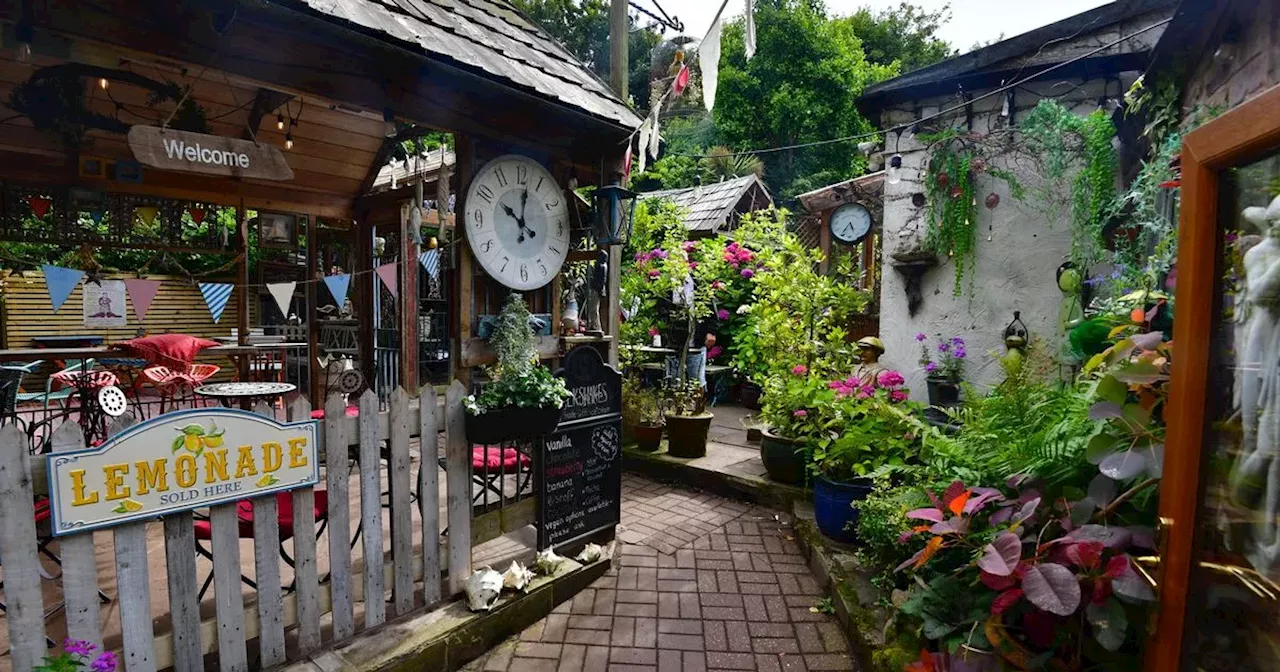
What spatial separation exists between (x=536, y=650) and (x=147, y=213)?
5.42 metres

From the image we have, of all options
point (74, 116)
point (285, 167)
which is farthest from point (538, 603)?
point (74, 116)

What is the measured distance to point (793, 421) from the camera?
15.2 ft

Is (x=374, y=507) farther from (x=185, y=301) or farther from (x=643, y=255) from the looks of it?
(x=185, y=301)

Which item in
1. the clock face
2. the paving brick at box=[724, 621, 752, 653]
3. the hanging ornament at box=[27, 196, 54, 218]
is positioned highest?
the hanging ornament at box=[27, 196, 54, 218]

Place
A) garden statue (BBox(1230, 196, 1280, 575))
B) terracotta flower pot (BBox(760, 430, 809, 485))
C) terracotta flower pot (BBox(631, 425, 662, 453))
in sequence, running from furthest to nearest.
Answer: terracotta flower pot (BBox(631, 425, 662, 453)) → terracotta flower pot (BBox(760, 430, 809, 485)) → garden statue (BBox(1230, 196, 1280, 575))

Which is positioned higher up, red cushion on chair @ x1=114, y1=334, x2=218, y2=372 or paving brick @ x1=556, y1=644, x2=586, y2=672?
red cushion on chair @ x1=114, y1=334, x2=218, y2=372

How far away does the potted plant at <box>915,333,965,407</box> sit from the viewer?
5200mm

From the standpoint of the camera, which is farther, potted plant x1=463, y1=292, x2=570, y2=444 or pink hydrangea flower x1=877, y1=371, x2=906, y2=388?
pink hydrangea flower x1=877, y1=371, x2=906, y2=388

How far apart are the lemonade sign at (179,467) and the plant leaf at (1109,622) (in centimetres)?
Answer: 272

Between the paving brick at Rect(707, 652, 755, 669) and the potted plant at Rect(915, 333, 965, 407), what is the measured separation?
10.9ft

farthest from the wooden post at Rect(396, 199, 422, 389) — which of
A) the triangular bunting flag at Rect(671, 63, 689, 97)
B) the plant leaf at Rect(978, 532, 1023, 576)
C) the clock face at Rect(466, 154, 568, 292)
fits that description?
the plant leaf at Rect(978, 532, 1023, 576)

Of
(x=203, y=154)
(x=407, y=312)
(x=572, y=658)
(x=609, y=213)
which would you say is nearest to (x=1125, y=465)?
(x=572, y=658)

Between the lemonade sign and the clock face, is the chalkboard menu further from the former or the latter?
the lemonade sign

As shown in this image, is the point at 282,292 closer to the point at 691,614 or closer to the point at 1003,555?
the point at 691,614
